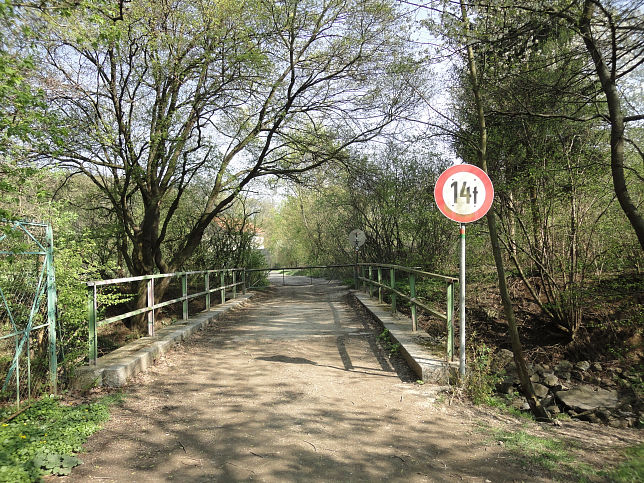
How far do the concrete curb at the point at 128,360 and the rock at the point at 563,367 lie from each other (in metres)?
7.17

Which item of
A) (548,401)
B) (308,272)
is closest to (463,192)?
(548,401)

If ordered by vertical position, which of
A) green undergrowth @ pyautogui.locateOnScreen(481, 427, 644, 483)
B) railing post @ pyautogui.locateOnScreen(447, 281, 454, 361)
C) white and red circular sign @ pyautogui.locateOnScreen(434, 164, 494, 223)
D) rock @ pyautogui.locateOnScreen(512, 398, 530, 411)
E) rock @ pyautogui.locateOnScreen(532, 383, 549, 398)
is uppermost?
white and red circular sign @ pyautogui.locateOnScreen(434, 164, 494, 223)

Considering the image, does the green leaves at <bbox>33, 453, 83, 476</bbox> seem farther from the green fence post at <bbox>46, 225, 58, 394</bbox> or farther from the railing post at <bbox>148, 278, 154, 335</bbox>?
the railing post at <bbox>148, 278, 154, 335</bbox>

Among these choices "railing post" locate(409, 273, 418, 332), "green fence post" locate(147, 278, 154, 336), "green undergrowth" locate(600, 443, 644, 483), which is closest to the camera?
"green undergrowth" locate(600, 443, 644, 483)

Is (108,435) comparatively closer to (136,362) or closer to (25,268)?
(136,362)

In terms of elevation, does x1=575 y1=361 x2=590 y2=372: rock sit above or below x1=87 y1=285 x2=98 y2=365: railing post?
below

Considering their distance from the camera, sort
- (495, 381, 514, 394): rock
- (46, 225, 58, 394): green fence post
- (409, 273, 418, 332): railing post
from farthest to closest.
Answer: (409, 273, 418, 332): railing post, (495, 381, 514, 394): rock, (46, 225, 58, 394): green fence post

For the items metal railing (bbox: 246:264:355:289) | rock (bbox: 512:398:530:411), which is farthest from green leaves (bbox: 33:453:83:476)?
metal railing (bbox: 246:264:355:289)

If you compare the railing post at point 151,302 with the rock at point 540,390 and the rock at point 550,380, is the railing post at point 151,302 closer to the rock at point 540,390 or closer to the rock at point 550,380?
the rock at point 540,390

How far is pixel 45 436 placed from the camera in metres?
3.79

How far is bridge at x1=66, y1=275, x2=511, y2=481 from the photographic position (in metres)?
3.47

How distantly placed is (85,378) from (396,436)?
3.80 m

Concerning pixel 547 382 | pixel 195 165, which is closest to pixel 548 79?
pixel 547 382

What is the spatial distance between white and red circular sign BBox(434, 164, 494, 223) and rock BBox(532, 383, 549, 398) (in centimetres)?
358
